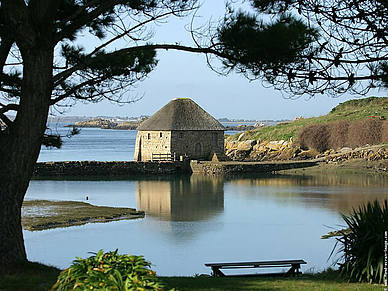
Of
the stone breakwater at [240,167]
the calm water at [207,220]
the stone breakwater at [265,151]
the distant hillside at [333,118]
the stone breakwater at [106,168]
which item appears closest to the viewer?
the calm water at [207,220]

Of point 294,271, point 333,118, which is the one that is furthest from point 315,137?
point 294,271

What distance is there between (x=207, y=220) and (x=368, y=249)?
1152 centimetres

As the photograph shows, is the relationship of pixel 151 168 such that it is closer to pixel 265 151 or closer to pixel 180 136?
pixel 180 136

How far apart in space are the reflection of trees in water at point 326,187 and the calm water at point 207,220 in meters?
0.04

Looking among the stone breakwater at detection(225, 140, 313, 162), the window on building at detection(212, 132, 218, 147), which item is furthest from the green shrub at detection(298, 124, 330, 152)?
the window on building at detection(212, 132, 218, 147)

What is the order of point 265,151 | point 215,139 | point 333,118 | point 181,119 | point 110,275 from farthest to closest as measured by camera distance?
point 333,118 < point 265,151 < point 215,139 < point 181,119 < point 110,275

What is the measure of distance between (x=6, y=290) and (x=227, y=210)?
49.7 ft

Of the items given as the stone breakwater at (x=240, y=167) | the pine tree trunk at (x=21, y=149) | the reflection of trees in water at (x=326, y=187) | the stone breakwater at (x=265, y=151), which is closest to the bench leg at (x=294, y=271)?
the pine tree trunk at (x=21, y=149)

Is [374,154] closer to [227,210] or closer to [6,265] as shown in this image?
[227,210]

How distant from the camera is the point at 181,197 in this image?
84.1 ft

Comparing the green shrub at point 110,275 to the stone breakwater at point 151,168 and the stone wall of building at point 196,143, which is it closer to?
the stone breakwater at point 151,168

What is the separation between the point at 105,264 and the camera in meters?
3.74

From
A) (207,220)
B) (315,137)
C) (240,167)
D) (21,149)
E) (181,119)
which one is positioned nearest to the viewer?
(21,149)

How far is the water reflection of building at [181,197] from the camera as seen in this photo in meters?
20.7
